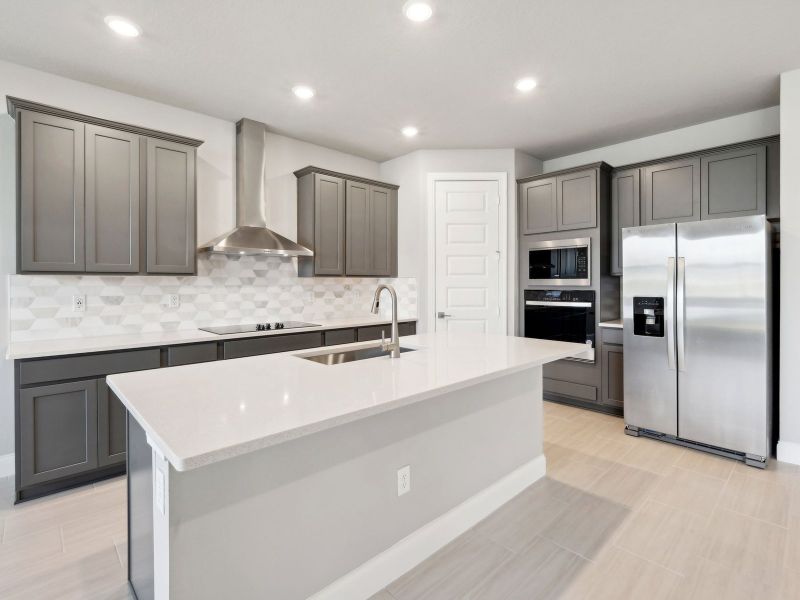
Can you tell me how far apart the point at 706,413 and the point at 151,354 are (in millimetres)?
3936

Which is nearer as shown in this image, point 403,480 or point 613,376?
point 403,480

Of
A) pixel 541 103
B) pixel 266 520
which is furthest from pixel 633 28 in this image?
pixel 266 520

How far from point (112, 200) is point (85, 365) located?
113 cm

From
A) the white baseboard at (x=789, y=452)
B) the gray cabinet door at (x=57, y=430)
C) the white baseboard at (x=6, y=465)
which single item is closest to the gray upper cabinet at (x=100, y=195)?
the gray cabinet door at (x=57, y=430)

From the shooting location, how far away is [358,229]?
449 cm

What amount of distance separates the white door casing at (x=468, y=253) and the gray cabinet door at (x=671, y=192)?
138 centimetres

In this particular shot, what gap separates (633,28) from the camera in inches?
97.7

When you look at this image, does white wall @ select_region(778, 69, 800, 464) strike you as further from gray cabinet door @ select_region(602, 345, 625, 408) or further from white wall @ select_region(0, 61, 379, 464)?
white wall @ select_region(0, 61, 379, 464)

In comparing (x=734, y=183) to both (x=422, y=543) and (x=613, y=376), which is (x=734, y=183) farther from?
(x=422, y=543)

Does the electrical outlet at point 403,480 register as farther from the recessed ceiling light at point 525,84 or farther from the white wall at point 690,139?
the white wall at point 690,139

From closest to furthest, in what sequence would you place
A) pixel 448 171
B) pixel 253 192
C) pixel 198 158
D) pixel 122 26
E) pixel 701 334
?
1. pixel 122 26
2. pixel 701 334
3. pixel 198 158
4. pixel 253 192
5. pixel 448 171

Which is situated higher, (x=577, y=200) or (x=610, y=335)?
(x=577, y=200)

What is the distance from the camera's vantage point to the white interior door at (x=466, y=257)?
4695mm

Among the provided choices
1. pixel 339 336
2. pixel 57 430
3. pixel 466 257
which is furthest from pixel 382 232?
pixel 57 430
